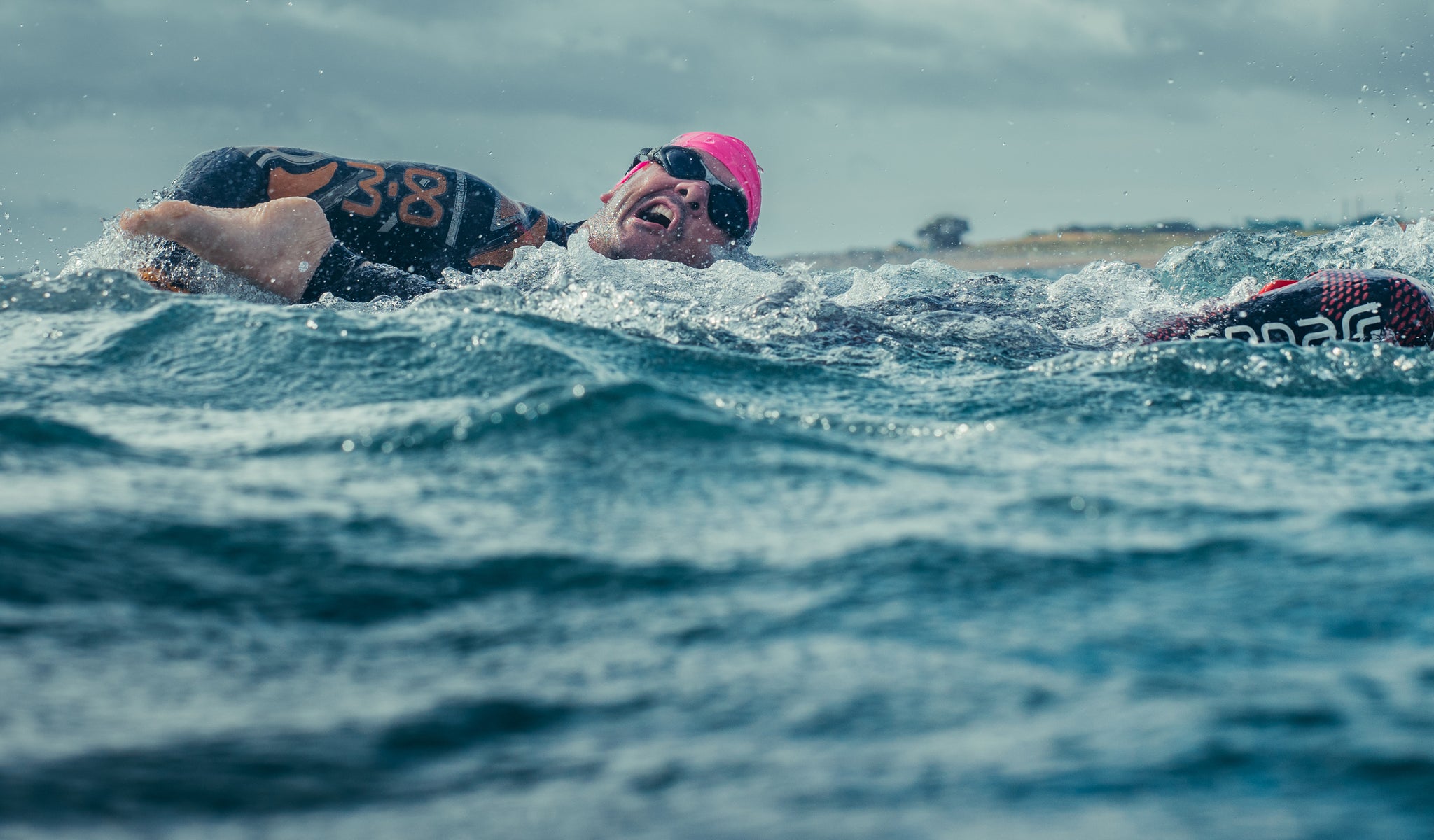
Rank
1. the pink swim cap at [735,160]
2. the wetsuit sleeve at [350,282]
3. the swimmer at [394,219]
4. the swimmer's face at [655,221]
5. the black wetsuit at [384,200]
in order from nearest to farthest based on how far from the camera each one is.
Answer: the swimmer at [394,219] < the wetsuit sleeve at [350,282] < the black wetsuit at [384,200] < the swimmer's face at [655,221] < the pink swim cap at [735,160]

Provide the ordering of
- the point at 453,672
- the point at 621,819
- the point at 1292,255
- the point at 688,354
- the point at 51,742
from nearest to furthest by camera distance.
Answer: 1. the point at 621,819
2. the point at 51,742
3. the point at 453,672
4. the point at 688,354
5. the point at 1292,255

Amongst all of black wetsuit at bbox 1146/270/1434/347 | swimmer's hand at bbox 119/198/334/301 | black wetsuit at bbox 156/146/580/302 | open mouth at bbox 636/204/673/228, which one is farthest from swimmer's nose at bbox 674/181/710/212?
black wetsuit at bbox 1146/270/1434/347

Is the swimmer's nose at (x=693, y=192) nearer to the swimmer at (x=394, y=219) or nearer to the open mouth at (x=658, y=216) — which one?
the swimmer at (x=394, y=219)

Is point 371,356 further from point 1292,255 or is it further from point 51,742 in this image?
point 1292,255

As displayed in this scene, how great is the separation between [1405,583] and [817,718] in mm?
1276

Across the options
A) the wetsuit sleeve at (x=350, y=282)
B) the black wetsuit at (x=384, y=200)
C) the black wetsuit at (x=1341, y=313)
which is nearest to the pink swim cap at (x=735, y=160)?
the black wetsuit at (x=384, y=200)

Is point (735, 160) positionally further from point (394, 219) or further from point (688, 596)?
point (688, 596)

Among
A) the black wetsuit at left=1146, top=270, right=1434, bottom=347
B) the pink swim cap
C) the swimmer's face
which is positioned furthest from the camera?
the pink swim cap

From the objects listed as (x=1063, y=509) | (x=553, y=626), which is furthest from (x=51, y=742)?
(x=1063, y=509)

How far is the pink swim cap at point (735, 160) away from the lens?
22.3 feet

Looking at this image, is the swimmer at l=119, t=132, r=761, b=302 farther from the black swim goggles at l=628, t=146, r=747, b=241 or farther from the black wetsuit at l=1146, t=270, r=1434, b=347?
the black wetsuit at l=1146, t=270, r=1434, b=347

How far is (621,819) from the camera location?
1286 millimetres

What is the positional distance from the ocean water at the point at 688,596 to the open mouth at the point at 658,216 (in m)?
2.57

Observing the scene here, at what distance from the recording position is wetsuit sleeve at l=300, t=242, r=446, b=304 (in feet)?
17.1
